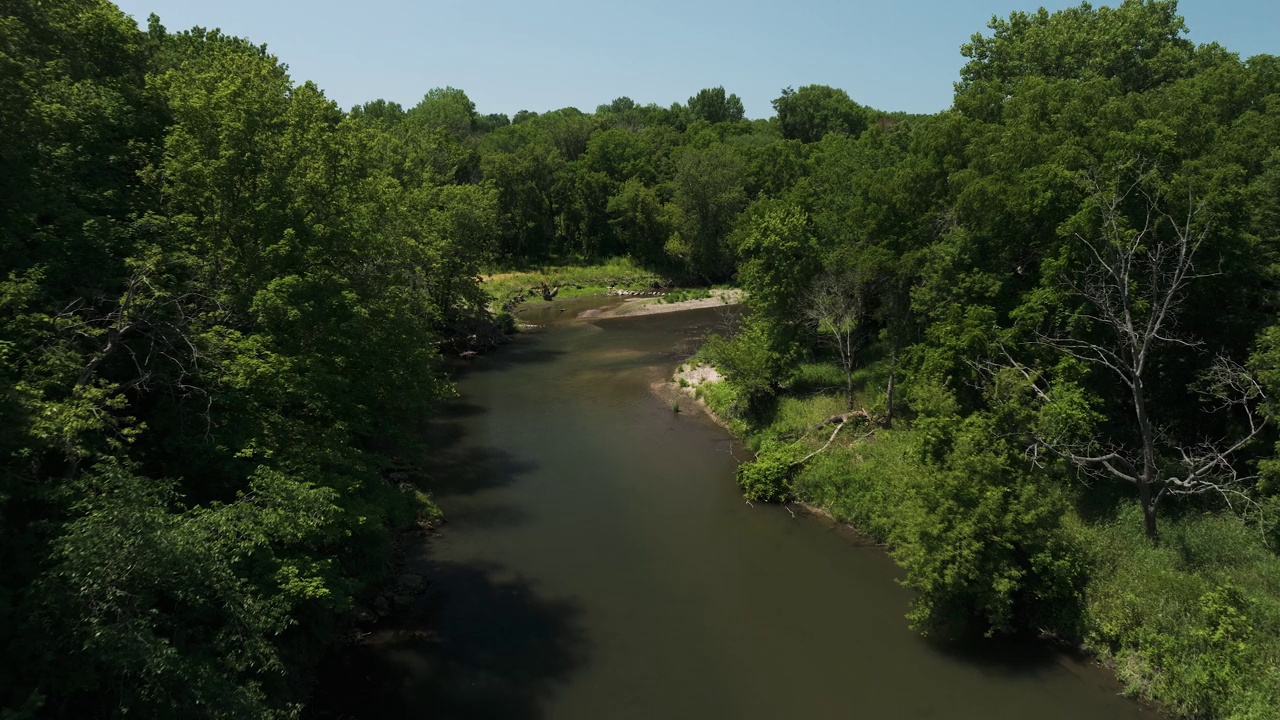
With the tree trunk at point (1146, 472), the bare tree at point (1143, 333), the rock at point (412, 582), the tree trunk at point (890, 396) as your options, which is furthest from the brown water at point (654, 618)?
the tree trunk at point (890, 396)

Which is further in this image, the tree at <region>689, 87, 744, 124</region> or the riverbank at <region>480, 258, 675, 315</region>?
the tree at <region>689, 87, 744, 124</region>

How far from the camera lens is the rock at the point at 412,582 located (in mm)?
20391

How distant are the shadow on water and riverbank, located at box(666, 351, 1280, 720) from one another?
924cm

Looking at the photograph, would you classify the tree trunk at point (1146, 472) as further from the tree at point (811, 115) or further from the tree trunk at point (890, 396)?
the tree at point (811, 115)

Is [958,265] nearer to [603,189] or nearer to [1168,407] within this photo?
[1168,407]

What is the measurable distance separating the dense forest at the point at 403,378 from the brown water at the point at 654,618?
4.15 feet

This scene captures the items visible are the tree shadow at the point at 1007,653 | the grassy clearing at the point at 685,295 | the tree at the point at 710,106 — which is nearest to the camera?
the tree shadow at the point at 1007,653

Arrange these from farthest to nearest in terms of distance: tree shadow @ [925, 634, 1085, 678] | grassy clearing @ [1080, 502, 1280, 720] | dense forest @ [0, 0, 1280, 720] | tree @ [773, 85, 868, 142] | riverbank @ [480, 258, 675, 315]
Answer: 1. tree @ [773, 85, 868, 142]
2. riverbank @ [480, 258, 675, 315]
3. tree shadow @ [925, 634, 1085, 678]
4. grassy clearing @ [1080, 502, 1280, 720]
5. dense forest @ [0, 0, 1280, 720]

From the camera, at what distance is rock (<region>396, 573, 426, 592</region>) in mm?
20391

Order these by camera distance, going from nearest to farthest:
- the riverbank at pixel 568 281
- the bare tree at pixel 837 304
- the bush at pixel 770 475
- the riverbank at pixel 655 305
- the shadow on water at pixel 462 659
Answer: the shadow on water at pixel 462 659 < the bush at pixel 770 475 < the bare tree at pixel 837 304 < the riverbank at pixel 655 305 < the riverbank at pixel 568 281

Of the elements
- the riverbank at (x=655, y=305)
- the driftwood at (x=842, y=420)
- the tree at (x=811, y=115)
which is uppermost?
the tree at (x=811, y=115)

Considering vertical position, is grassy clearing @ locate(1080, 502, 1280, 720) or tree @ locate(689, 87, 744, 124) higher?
tree @ locate(689, 87, 744, 124)

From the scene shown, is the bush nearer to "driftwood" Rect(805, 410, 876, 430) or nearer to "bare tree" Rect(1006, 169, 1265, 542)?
"driftwood" Rect(805, 410, 876, 430)

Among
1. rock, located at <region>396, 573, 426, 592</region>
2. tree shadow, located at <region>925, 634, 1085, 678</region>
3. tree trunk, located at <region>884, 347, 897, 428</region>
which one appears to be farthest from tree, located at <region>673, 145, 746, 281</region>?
tree shadow, located at <region>925, 634, 1085, 678</region>
